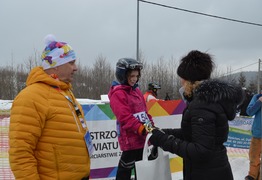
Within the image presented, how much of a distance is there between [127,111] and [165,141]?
1129 mm

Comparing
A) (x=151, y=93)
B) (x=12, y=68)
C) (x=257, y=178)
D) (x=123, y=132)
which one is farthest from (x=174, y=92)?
(x=123, y=132)

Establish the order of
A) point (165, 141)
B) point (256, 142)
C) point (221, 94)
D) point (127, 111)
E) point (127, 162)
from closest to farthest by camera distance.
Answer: point (221, 94), point (165, 141), point (127, 111), point (127, 162), point (256, 142)

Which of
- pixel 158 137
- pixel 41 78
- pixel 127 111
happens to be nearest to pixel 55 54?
pixel 41 78

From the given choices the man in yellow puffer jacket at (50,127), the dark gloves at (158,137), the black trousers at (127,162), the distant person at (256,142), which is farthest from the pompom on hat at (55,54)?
the distant person at (256,142)

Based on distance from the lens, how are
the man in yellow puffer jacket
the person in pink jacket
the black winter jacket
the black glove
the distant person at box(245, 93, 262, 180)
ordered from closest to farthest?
the man in yellow puffer jacket
the black winter jacket
the black glove
the person in pink jacket
the distant person at box(245, 93, 262, 180)

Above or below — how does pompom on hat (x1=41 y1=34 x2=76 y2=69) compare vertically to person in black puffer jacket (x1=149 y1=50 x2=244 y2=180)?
above

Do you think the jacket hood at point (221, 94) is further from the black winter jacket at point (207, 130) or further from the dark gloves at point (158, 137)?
the dark gloves at point (158, 137)

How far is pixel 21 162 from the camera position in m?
2.00

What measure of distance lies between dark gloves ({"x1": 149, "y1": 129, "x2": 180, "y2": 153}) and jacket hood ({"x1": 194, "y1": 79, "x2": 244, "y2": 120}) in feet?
1.22

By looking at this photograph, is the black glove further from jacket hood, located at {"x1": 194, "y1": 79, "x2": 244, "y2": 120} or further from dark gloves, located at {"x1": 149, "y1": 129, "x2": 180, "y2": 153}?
jacket hood, located at {"x1": 194, "y1": 79, "x2": 244, "y2": 120}

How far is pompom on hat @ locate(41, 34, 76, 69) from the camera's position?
239 cm

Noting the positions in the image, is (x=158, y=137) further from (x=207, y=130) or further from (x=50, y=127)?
(x=50, y=127)

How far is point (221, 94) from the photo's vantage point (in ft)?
7.29

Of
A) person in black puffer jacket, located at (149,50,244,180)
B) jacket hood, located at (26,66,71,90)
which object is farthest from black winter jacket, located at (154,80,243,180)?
jacket hood, located at (26,66,71,90)
